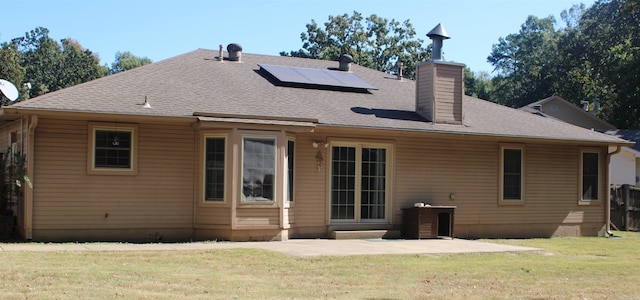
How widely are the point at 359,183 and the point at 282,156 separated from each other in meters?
2.43

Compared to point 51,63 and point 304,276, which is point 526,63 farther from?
Result: point 304,276

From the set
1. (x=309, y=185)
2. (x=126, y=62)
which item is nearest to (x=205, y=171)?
(x=309, y=185)

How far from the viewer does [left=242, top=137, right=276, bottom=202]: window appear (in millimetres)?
14742

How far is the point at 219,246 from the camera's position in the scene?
44.6 feet

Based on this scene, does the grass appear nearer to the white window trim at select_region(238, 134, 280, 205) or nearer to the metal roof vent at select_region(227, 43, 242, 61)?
the white window trim at select_region(238, 134, 280, 205)

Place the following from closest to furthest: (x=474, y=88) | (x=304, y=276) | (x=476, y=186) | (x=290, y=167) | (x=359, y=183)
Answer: (x=304, y=276), (x=290, y=167), (x=359, y=183), (x=476, y=186), (x=474, y=88)

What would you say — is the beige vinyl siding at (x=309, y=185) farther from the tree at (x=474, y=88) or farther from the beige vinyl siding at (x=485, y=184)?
the tree at (x=474, y=88)

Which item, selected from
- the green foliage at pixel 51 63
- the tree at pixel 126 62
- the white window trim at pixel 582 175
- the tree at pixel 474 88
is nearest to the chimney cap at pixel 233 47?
the white window trim at pixel 582 175

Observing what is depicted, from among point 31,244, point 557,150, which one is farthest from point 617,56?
point 31,244

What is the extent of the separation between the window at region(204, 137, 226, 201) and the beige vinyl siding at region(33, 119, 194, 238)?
0.37m

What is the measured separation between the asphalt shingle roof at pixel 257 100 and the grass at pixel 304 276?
360cm

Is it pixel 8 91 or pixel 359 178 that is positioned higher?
pixel 8 91

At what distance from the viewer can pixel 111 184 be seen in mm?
14453

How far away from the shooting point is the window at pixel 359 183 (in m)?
16.5
